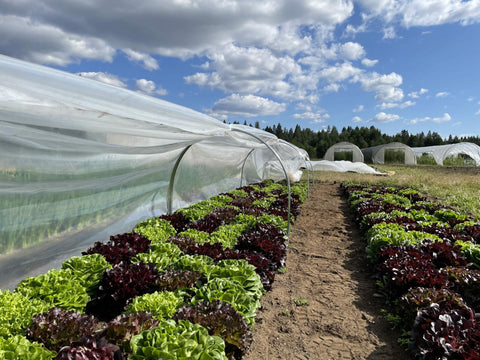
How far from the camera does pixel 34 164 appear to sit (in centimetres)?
459

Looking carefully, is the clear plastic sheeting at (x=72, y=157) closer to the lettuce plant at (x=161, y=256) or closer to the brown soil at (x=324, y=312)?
the lettuce plant at (x=161, y=256)

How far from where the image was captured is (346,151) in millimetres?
40344

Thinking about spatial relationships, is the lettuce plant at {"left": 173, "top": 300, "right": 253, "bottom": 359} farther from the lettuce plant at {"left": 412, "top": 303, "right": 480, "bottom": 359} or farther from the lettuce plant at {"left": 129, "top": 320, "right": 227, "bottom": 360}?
the lettuce plant at {"left": 412, "top": 303, "right": 480, "bottom": 359}

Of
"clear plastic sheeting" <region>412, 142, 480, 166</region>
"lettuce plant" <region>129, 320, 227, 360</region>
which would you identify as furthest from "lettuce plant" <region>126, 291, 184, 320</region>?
"clear plastic sheeting" <region>412, 142, 480, 166</region>

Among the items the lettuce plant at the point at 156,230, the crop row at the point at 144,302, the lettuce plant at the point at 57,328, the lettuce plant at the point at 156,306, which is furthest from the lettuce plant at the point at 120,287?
the lettuce plant at the point at 156,230

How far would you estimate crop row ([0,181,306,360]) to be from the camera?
2285 millimetres

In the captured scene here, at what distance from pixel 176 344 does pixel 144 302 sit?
94cm

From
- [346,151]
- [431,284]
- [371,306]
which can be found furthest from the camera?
[346,151]

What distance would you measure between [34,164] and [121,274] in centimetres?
225

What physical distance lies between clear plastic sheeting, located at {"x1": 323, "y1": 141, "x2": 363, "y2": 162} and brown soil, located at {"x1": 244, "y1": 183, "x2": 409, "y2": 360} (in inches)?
1362

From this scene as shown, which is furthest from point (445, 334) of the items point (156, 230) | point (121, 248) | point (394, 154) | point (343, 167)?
point (394, 154)

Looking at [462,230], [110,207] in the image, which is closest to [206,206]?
[110,207]

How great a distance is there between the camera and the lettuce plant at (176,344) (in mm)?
2191

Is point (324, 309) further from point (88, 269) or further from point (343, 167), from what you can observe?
point (343, 167)
